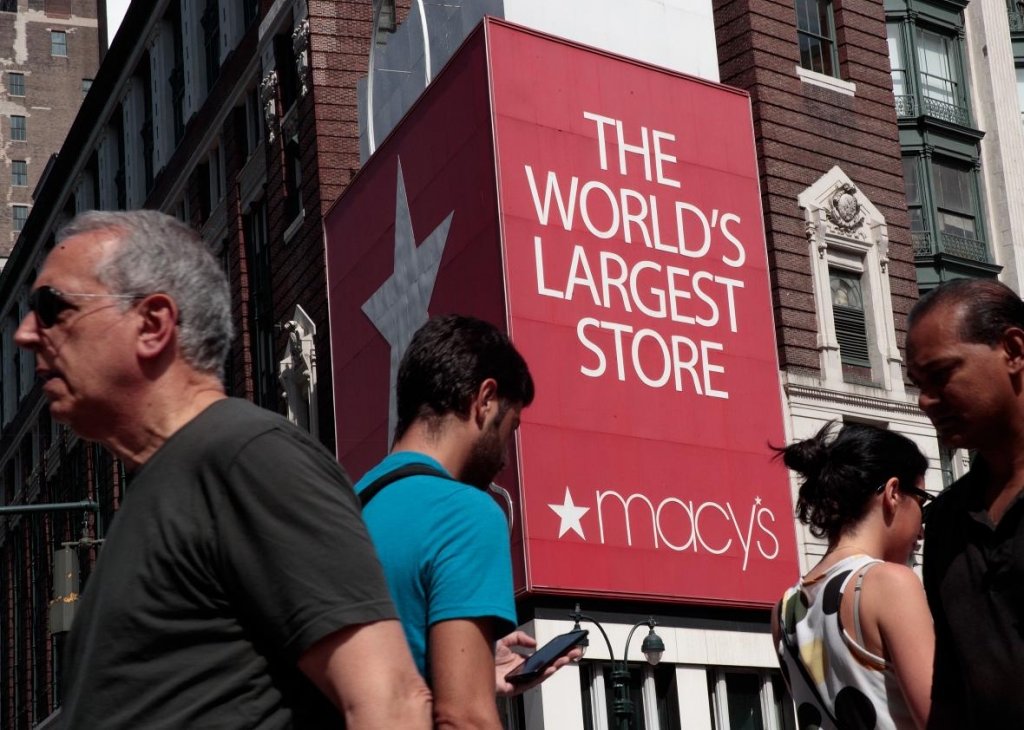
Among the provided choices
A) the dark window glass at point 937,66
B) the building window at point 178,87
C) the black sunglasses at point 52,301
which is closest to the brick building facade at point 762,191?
the building window at point 178,87

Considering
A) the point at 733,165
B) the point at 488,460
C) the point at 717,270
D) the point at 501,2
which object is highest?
the point at 501,2

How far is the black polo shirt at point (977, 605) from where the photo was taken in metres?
4.02

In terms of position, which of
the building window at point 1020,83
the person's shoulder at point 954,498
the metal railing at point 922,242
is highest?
the building window at point 1020,83

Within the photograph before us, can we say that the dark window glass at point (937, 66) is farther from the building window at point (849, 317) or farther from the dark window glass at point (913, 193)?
the building window at point (849, 317)

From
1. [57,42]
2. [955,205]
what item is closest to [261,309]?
[955,205]

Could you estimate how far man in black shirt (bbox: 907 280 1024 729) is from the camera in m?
4.06

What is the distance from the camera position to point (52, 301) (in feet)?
11.3

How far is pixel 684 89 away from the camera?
107ft

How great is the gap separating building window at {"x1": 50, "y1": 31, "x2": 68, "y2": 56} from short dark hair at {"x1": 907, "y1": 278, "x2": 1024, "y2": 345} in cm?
9880

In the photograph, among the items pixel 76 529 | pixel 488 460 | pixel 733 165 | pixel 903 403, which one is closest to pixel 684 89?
pixel 733 165

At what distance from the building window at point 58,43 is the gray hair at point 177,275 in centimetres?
9912

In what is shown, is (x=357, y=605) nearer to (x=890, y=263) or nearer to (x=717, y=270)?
(x=717, y=270)

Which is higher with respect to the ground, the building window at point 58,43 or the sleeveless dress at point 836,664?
the building window at point 58,43

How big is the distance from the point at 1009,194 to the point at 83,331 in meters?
35.3
